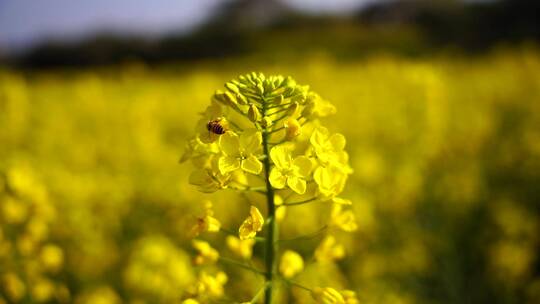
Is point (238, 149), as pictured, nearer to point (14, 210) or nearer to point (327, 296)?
point (327, 296)

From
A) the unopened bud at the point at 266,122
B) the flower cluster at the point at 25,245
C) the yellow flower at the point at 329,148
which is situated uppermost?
the unopened bud at the point at 266,122

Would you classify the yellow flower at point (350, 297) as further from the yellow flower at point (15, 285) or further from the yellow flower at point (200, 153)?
the yellow flower at point (15, 285)

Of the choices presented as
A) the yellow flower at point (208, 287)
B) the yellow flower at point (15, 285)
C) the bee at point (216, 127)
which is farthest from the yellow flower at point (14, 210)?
the bee at point (216, 127)

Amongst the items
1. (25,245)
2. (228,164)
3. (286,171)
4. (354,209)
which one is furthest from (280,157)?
(354,209)

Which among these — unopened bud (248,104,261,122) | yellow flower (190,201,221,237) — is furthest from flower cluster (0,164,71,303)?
unopened bud (248,104,261,122)

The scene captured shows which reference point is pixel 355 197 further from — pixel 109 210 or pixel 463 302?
pixel 109 210

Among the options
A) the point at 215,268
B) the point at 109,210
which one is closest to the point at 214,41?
the point at 109,210
